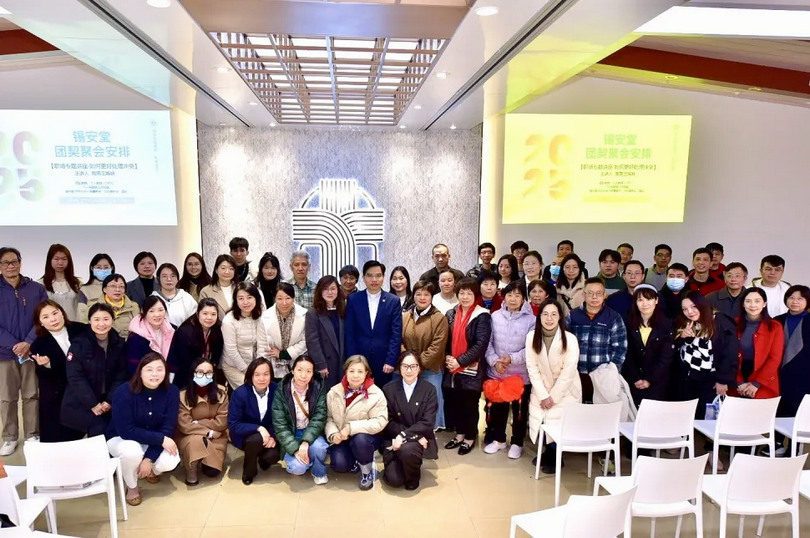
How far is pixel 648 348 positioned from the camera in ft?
13.3

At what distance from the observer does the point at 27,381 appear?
4.36 meters

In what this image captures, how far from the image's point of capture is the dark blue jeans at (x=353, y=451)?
3748 mm

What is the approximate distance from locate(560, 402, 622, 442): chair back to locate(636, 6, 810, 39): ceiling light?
272 cm

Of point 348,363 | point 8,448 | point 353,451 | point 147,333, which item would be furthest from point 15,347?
point 353,451

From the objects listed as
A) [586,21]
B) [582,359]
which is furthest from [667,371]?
[586,21]

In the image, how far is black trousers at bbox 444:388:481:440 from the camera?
A: 14.4 feet

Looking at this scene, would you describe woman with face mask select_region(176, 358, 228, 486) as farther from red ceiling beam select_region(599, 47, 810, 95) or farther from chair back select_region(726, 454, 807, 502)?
red ceiling beam select_region(599, 47, 810, 95)

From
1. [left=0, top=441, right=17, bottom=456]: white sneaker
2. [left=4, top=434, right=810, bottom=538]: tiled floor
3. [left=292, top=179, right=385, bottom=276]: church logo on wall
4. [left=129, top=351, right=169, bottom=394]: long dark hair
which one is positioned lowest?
[left=4, top=434, right=810, bottom=538]: tiled floor

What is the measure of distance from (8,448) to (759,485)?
17.0ft

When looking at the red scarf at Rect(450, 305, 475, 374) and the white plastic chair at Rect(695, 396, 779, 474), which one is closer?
the white plastic chair at Rect(695, 396, 779, 474)

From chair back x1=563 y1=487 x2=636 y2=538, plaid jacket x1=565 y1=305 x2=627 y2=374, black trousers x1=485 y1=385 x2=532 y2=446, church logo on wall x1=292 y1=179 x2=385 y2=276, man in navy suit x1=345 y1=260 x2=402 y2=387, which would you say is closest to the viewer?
chair back x1=563 y1=487 x2=636 y2=538

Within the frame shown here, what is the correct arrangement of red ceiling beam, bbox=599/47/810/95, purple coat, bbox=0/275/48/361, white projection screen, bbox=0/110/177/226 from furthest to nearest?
white projection screen, bbox=0/110/177/226 → red ceiling beam, bbox=599/47/810/95 → purple coat, bbox=0/275/48/361

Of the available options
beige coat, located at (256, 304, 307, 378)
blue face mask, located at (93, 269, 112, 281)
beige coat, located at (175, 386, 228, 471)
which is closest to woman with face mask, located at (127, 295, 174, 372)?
beige coat, located at (175, 386, 228, 471)

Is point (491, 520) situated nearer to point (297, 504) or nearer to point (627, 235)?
point (297, 504)
